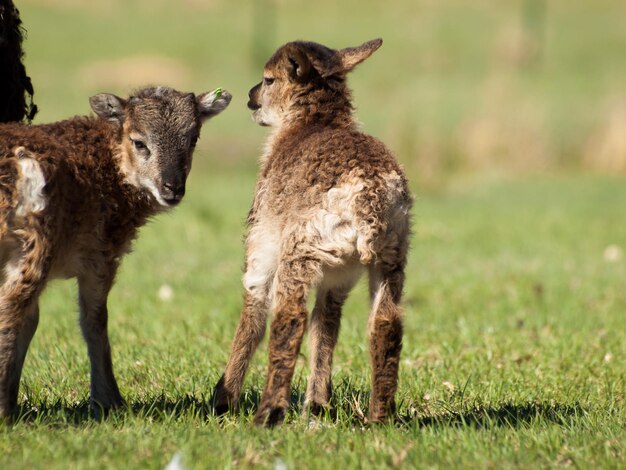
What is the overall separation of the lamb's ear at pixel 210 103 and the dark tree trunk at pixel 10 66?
1.32 metres

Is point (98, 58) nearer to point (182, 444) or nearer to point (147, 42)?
point (147, 42)

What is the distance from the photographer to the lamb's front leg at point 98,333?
6270 mm

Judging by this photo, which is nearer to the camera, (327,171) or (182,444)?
(182,444)

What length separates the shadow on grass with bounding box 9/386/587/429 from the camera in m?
5.76

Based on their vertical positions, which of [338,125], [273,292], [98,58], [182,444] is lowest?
[182,444]

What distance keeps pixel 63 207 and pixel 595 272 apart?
770 cm

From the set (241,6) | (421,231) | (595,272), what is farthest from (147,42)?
(595,272)

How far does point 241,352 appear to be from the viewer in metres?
6.14

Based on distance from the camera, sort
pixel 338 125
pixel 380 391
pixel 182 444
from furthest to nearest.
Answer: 1. pixel 338 125
2. pixel 380 391
3. pixel 182 444

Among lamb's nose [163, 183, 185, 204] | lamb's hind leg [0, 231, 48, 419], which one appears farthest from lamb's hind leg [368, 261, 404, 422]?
lamb's hind leg [0, 231, 48, 419]

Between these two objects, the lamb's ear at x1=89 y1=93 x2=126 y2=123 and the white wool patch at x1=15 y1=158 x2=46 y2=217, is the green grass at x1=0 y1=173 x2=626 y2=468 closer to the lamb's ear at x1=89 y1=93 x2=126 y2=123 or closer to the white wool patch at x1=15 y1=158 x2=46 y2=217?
the white wool patch at x1=15 y1=158 x2=46 y2=217

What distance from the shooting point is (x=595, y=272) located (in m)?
11.8

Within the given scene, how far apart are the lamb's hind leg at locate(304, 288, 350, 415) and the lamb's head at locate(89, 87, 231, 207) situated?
1170 millimetres

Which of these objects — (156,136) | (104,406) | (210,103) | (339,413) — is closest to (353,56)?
(210,103)
